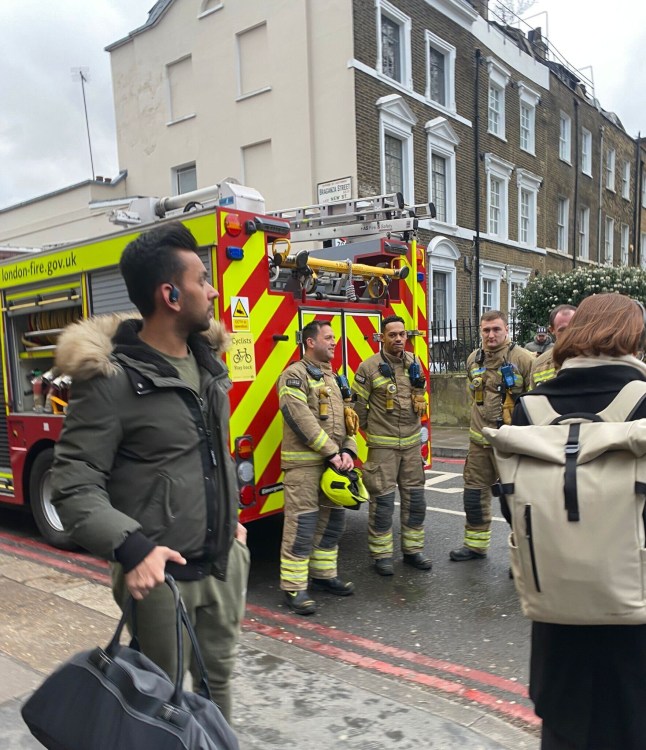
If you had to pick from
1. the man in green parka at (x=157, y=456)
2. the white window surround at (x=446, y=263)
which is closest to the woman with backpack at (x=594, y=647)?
the man in green parka at (x=157, y=456)

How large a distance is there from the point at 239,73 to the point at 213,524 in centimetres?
1554

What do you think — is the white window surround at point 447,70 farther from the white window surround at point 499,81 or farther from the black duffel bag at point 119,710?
the black duffel bag at point 119,710

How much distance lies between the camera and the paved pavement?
2.69 m

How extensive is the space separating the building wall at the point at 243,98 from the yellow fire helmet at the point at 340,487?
10.5m

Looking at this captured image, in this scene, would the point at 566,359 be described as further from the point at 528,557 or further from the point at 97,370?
the point at 97,370

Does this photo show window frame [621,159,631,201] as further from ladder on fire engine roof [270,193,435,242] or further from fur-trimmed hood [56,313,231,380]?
fur-trimmed hood [56,313,231,380]

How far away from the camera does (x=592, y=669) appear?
1864 millimetres

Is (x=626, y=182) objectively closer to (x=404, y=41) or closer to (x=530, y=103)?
(x=530, y=103)

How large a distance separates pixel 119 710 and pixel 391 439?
3565mm

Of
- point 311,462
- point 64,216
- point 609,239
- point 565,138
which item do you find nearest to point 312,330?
point 311,462

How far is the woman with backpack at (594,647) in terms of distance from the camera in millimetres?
1812

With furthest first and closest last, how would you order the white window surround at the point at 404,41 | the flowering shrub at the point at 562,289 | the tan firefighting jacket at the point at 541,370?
the white window surround at the point at 404,41
the flowering shrub at the point at 562,289
the tan firefighting jacket at the point at 541,370

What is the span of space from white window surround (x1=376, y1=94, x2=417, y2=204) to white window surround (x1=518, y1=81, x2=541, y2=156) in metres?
6.42

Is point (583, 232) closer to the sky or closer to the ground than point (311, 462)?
closer to the sky
